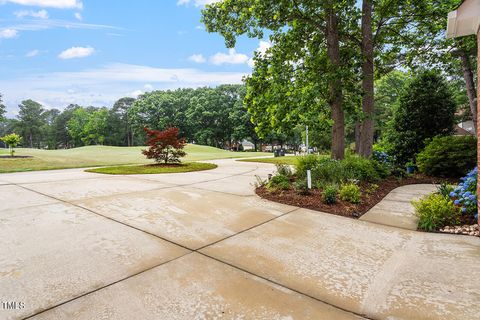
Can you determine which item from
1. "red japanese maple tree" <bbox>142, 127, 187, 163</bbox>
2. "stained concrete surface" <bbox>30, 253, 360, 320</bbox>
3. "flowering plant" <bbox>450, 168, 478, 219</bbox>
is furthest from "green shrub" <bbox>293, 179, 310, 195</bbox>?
"red japanese maple tree" <bbox>142, 127, 187, 163</bbox>

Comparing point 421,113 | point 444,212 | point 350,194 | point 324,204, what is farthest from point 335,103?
point 444,212

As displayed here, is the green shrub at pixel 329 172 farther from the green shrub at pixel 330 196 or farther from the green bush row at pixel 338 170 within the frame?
the green shrub at pixel 330 196

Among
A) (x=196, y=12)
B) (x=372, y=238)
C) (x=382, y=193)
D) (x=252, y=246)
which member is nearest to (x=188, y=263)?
(x=252, y=246)

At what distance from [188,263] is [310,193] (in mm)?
3709

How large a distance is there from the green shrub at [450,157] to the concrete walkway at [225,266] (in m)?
5.69

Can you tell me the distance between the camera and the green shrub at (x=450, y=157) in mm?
7535

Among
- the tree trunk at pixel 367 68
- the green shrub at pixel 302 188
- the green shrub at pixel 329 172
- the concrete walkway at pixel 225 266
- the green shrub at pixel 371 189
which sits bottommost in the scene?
the concrete walkway at pixel 225 266

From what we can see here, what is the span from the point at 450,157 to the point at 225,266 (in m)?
8.33

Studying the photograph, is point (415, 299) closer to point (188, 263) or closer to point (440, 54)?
point (188, 263)

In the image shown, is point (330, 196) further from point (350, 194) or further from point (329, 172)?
point (329, 172)

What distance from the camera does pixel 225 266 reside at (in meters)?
2.63

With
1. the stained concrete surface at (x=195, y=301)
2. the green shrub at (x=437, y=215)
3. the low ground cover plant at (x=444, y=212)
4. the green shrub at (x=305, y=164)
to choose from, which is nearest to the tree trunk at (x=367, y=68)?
the green shrub at (x=305, y=164)

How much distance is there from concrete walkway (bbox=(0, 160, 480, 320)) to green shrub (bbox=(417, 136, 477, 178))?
569 centimetres

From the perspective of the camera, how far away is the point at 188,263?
2.67 meters
